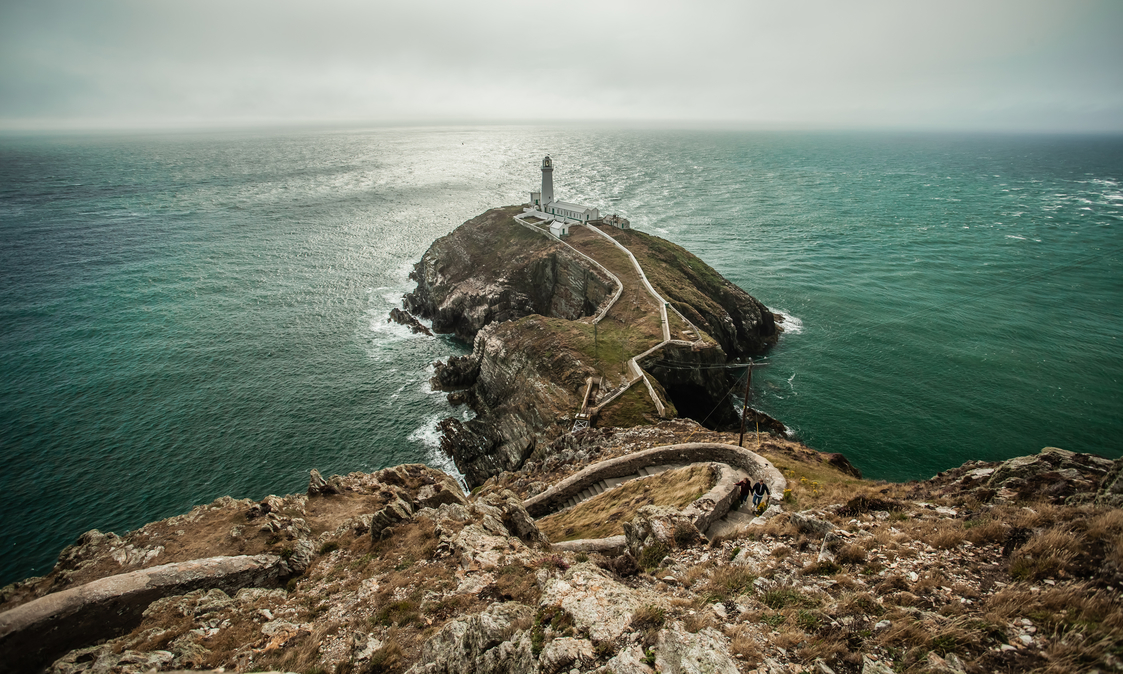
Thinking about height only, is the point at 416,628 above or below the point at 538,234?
below

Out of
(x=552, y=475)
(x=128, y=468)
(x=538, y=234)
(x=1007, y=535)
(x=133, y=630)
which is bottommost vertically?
(x=128, y=468)

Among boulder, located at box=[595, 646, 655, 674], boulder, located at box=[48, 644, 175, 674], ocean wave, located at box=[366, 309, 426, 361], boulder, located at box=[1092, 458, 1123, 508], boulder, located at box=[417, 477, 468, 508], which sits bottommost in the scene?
ocean wave, located at box=[366, 309, 426, 361]

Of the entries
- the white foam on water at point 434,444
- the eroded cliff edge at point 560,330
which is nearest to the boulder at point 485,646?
the eroded cliff edge at point 560,330

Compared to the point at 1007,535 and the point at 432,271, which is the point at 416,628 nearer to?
the point at 1007,535

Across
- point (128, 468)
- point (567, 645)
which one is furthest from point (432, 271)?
point (567, 645)

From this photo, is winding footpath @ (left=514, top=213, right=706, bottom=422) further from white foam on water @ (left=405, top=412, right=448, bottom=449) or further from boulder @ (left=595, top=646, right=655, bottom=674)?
boulder @ (left=595, top=646, right=655, bottom=674)

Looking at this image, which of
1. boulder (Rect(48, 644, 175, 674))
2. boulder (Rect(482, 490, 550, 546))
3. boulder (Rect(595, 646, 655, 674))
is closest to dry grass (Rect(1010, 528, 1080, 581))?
boulder (Rect(595, 646, 655, 674))
